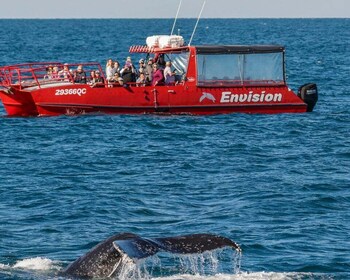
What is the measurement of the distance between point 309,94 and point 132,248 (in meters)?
23.2

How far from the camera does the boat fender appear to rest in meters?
34.1

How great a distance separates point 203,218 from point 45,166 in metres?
6.83

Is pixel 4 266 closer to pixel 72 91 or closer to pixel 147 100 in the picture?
pixel 72 91

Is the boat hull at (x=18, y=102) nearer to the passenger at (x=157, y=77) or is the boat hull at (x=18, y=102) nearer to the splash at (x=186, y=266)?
the passenger at (x=157, y=77)

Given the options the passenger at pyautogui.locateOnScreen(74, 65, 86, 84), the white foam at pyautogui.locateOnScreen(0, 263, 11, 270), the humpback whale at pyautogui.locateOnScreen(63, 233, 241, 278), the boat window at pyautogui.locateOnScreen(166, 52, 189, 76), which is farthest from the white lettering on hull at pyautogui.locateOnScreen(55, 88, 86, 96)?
the humpback whale at pyautogui.locateOnScreen(63, 233, 241, 278)

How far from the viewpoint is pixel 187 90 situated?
1277 inches

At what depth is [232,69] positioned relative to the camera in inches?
1299

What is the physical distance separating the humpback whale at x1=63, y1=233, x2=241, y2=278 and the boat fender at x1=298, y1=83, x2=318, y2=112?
22107mm

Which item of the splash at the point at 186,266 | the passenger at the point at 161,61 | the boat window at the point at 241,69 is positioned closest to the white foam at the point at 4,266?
the splash at the point at 186,266

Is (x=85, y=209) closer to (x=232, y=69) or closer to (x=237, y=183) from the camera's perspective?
(x=237, y=183)

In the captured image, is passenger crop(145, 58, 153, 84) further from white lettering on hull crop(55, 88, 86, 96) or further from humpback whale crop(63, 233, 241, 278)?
humpback whale crop(63, 233, 241, 278)

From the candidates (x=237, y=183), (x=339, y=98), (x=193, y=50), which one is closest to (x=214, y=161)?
(x=237, y=183)

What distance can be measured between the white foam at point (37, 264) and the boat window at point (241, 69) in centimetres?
1802

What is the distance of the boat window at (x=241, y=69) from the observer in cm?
3278
